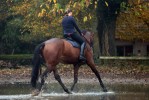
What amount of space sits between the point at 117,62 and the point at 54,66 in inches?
637

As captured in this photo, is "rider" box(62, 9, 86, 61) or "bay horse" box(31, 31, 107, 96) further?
"rider" box(62, 9, 86, 61)

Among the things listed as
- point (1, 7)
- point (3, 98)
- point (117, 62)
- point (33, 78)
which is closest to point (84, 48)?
point (33, 78)

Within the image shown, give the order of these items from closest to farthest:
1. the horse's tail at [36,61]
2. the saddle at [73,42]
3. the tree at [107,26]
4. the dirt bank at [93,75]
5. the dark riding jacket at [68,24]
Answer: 1. the horse's tail at [36,61]
2. the dark riding jacket at [68,24]
3. the saddle at [73,42]
4. the dirt bank at [93,75]
5. the tree at [107,26]

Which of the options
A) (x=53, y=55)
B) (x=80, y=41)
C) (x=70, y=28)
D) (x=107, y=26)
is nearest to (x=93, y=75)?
(x=107, y=26)

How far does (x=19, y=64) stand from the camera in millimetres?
40719

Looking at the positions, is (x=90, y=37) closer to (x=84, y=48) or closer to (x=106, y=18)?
(x=84, y=48)

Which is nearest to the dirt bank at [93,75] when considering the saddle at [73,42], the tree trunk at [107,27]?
the tree trunk at [107,27]

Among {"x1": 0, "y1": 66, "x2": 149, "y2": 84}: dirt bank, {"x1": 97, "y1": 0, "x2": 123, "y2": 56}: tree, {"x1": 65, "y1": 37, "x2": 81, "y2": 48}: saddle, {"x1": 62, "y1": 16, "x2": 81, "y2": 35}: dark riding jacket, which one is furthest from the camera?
{"x1": 97, "y1": 0, "x2": 123, "y2": 56}: tree

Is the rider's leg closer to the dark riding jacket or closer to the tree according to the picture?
the dark riding jacket

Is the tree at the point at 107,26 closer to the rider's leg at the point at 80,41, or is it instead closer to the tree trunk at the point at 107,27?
the tree trunk at the point at 107,27

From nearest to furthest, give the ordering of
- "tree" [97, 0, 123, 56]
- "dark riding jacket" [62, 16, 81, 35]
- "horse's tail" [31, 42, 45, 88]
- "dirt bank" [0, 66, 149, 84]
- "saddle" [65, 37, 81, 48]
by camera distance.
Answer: "horse's tail" [31, 42, 45, 88] → "dark riding jacket" [62, 16, 81, 35] → "saddle" [65, 37, 81, 48] → "dirt bank" [0, 66, 149, 84] → "tree" [97, 0, 123, 56]

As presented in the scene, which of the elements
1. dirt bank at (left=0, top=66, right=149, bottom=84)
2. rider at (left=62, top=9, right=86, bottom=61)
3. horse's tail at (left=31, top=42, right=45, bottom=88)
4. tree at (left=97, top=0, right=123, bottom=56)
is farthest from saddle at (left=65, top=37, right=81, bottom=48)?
tree at (left=97, top=0, right=123, bottom=56)

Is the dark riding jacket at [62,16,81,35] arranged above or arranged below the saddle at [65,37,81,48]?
above

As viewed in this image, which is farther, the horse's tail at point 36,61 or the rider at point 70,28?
the rider at point 70,28
